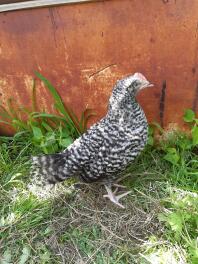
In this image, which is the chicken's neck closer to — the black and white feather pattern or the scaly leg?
the black and white feather pattern

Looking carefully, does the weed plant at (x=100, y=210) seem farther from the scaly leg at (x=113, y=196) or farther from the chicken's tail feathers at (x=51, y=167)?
the chicken's tail feathers at (x=51, y=167)

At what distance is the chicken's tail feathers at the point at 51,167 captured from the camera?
232 cm

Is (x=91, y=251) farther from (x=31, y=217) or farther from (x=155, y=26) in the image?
(x=155, y=26)

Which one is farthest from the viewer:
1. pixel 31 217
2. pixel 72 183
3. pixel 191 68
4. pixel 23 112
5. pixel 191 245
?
pixel 23 112

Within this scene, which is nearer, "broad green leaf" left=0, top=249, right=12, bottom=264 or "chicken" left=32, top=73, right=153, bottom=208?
"chicken" left=32, top=73, right=153, bottom=208

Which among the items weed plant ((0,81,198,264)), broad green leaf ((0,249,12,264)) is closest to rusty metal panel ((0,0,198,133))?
weed plant ((0,81,198,264))

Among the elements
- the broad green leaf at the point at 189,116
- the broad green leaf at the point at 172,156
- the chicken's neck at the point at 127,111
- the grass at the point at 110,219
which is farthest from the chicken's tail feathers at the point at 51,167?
the broad green leaf at the point at 189,116

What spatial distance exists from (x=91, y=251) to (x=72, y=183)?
0.61 metres

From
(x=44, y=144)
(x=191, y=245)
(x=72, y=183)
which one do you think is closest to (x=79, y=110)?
(x=44, y=144)

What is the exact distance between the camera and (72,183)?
106 inches

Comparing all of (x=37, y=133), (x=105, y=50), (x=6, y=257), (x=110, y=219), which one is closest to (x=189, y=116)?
(x=105, y=50)

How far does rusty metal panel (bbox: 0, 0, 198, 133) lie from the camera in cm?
211

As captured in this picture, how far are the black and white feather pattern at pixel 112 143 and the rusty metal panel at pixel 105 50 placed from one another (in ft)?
0.83

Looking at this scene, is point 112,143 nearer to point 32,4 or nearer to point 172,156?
point 172,156
